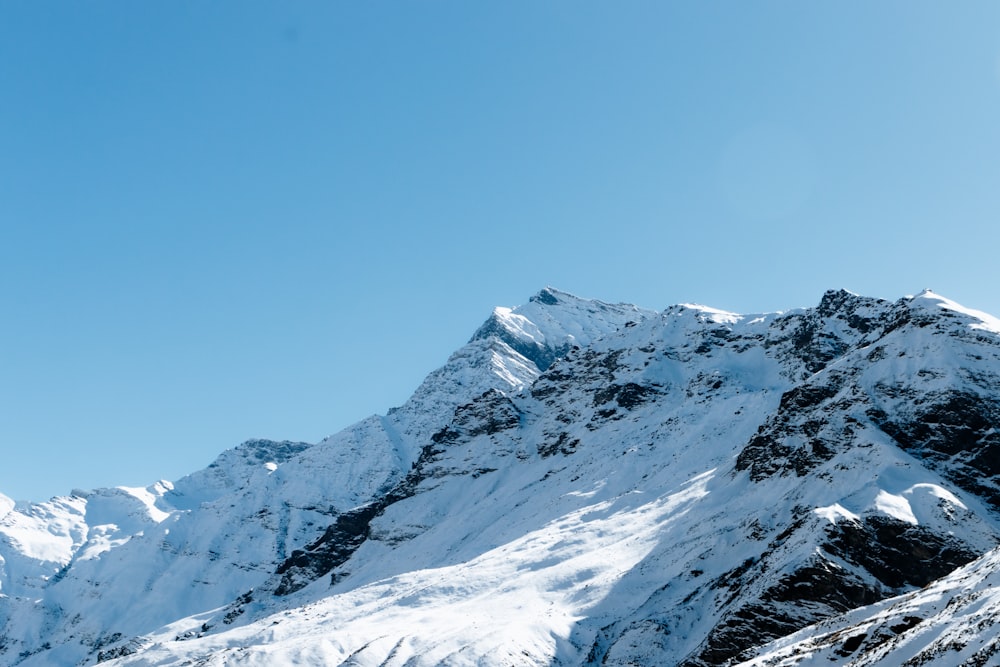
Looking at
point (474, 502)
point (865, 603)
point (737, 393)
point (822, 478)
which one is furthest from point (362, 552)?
point (865, 603)

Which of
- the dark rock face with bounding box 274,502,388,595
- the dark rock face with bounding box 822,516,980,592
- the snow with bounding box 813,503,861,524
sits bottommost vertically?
the dark rock face with bounding box 822,516,980,592

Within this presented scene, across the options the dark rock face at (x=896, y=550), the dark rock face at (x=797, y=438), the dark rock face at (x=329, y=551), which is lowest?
the dark rock face at (x=896, y=550)

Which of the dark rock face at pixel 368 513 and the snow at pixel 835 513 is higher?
the dark rock face at pixel 368 513

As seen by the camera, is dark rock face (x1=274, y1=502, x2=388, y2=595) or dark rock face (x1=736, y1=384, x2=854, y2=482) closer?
dark rock face (x1=736, y1=384, x2=854, y2=482)

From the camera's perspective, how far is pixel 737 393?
150 m

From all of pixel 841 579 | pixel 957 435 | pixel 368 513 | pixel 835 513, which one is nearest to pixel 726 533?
pixel 835 513

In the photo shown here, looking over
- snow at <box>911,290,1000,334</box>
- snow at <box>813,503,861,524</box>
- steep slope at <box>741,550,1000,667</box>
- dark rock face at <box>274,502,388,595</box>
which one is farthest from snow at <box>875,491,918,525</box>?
dark rock face at <box>274,502,388,595</box>

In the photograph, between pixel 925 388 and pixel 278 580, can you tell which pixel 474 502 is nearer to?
pixel 278 580

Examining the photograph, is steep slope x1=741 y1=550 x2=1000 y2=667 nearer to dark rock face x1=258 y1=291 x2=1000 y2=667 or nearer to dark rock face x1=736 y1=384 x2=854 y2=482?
→ dark rock face x1=258 y1=291 x2=1000 y2=667

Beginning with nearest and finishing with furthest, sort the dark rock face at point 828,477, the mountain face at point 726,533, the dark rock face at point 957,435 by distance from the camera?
the mountain face at point 726,533, the dark rock face at point 828,477, the dark rock face at point 957,435

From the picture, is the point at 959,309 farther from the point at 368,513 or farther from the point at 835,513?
the point at 368,513

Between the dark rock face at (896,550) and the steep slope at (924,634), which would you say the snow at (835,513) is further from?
the steep slope at (924,634)

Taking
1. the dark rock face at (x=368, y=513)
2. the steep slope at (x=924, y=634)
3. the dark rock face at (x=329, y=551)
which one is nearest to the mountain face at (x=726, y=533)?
the steep slope at (x=924, y=634)

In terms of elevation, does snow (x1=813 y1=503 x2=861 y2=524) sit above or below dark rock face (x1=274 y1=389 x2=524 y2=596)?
below
